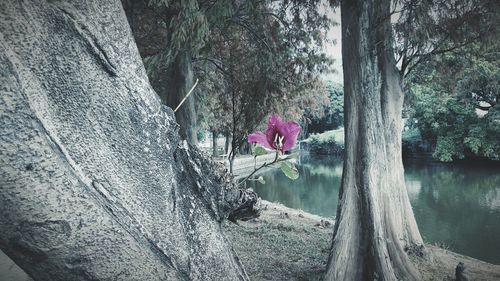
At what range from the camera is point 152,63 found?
24.6ft

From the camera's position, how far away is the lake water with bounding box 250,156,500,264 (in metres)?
10.8

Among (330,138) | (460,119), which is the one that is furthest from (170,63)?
(330,138)

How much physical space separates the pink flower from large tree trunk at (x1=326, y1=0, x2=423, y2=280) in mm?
4377

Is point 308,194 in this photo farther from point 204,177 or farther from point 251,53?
point 204,177

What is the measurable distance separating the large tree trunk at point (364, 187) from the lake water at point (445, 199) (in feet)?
17.7

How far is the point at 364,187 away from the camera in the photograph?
509cm

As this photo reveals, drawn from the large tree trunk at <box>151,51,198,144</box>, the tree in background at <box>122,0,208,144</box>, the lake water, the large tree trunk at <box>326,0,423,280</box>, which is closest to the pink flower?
the large tree trunk at <box>326,0,423,280</box>

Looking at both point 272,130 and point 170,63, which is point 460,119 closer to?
point 170,63

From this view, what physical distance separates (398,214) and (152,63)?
525cm

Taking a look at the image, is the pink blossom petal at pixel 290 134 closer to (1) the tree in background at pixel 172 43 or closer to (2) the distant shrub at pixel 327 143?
(1) the tree in background at pixel 172 43

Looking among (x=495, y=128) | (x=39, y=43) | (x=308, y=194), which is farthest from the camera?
(x=495, y=128)

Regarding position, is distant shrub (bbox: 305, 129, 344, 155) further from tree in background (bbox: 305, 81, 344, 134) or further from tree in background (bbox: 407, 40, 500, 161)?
tree in background (bbox: 407, 40, 500, 161)

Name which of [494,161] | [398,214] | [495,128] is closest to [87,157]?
[398,214]

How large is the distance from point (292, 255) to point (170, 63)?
4.68 m
